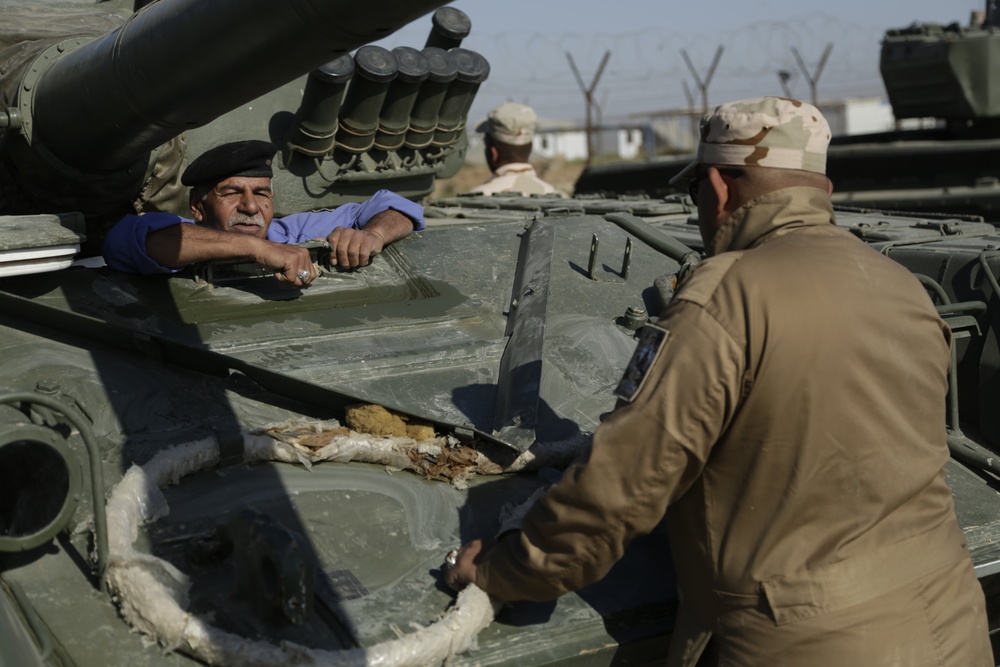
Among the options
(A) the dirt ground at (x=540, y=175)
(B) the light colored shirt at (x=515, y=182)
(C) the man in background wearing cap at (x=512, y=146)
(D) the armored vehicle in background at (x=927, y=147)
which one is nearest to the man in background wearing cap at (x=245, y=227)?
(B) the light colored shirt at (x=515, y=182)

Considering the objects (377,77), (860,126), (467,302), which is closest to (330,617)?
(467,302)

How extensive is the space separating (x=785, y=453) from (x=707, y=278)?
378 millimetres

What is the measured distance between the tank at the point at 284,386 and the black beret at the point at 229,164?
189 millimetres

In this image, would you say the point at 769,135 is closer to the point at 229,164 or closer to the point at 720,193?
the point at 720,193

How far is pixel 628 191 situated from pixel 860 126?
115 feet

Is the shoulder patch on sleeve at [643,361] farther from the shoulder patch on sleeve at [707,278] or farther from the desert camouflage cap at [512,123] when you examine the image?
the desert camouflage cap at [512,123]

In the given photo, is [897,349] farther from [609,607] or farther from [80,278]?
[80,278]

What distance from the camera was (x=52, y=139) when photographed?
368cm

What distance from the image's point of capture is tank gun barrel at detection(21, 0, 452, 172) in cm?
221

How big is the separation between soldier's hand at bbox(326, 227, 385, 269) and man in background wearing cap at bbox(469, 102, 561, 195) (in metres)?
4.28

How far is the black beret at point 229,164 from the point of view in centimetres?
406

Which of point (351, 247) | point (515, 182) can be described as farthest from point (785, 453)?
point (515, 182)

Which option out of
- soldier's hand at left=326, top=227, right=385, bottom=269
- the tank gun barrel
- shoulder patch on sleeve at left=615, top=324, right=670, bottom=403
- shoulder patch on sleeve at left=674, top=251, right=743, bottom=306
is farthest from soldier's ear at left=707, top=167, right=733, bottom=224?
soldier's hand at left=326, top=227, right=385, bottom=269

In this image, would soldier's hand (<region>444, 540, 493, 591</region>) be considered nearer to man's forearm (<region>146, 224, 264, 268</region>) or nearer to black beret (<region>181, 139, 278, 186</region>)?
man's forearm (<region>146, 224, 264, 268</region>)
